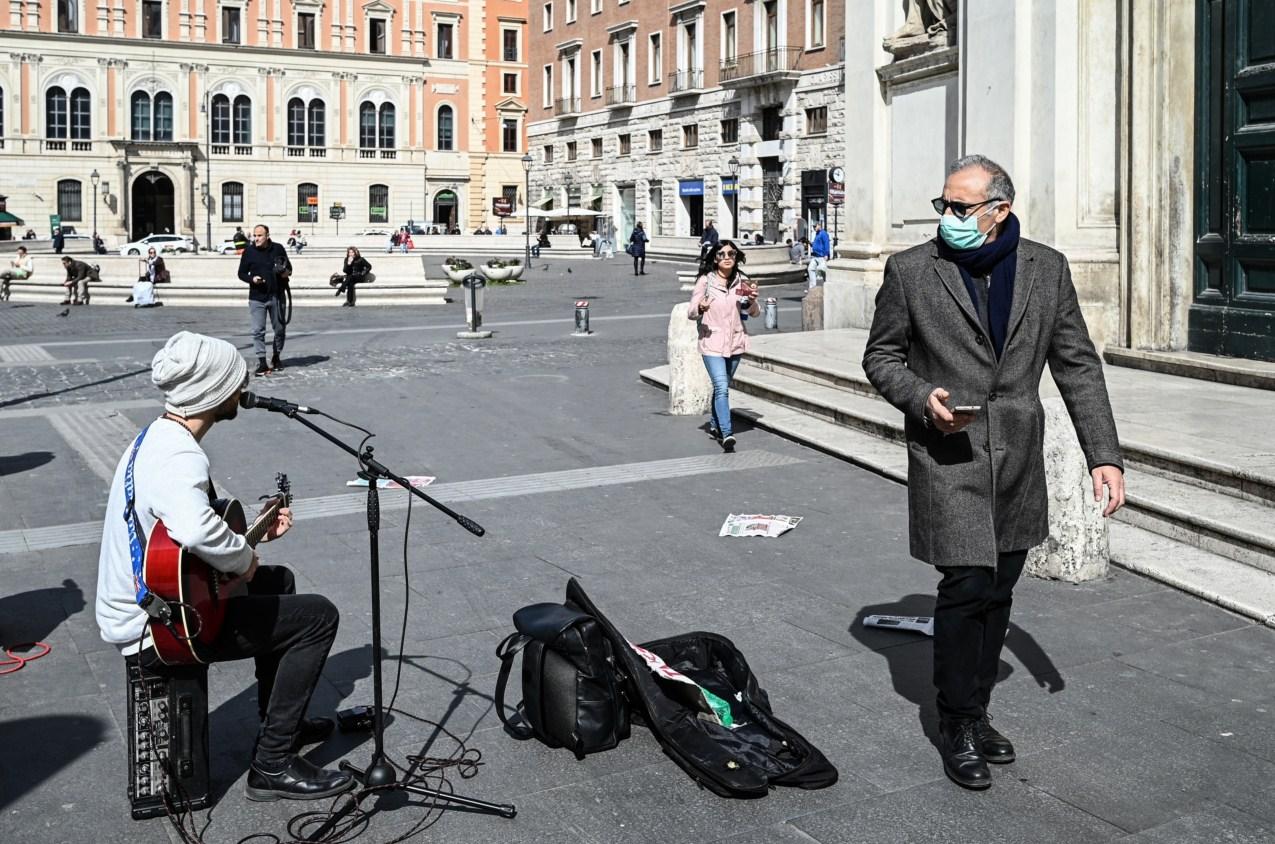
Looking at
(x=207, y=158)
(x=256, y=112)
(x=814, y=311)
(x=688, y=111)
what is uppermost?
(x=256, y=112)

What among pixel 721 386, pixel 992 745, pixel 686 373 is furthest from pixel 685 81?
pixel 992 745

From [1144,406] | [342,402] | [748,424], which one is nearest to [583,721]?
[1144,406]

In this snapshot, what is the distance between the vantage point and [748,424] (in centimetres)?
1238

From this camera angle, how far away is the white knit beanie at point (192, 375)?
4246 mm

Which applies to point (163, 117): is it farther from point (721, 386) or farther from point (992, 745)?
point (992, 745)

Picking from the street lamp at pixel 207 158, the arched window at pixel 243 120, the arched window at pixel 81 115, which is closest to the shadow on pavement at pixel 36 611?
the street lamp at pixel 207 158

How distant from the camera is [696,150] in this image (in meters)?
57.2

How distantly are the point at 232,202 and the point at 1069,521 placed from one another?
7685cm

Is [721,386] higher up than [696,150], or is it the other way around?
[696,150]

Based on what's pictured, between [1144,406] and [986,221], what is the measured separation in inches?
240

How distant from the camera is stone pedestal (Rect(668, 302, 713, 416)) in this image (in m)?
13.0

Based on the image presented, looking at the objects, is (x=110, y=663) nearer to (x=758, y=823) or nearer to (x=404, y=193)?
(x=758, y=823)

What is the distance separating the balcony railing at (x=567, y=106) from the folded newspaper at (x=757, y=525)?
61.0m

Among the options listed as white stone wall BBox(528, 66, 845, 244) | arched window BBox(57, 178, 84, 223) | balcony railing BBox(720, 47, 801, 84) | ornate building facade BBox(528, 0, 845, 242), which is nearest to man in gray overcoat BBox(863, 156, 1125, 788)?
white stone wall BBox(528, 66, 845, 244)
